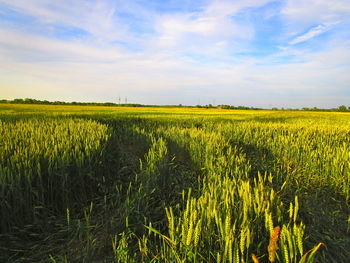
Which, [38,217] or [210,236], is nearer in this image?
[210,236]

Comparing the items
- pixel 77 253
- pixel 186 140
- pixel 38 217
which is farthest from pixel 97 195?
pixel 186 140

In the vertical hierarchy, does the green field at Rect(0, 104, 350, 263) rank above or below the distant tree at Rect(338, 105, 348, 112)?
below

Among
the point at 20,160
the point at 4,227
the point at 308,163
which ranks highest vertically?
the point at 20,160

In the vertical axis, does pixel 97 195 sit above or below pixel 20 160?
below

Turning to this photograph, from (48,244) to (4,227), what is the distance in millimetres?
431

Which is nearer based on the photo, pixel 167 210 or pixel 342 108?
pixel 167 210

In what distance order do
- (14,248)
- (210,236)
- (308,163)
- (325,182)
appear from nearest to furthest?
(210,236) → (14,248) → (325,182) → (308,163)

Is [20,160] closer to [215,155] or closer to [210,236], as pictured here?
[210,236]

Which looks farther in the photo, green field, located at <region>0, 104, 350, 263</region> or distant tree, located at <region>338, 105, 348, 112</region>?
distant tree, located at <region>338, 105, 348, 112</region>

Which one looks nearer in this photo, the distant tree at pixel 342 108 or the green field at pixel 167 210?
the green field at pixel 167 210

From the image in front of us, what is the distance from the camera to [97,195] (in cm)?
277

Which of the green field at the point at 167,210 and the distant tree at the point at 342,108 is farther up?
the distant tree at the point at 342,108

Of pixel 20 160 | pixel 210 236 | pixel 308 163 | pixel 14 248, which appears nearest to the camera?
pixel 210 236

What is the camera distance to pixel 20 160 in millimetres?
2285
